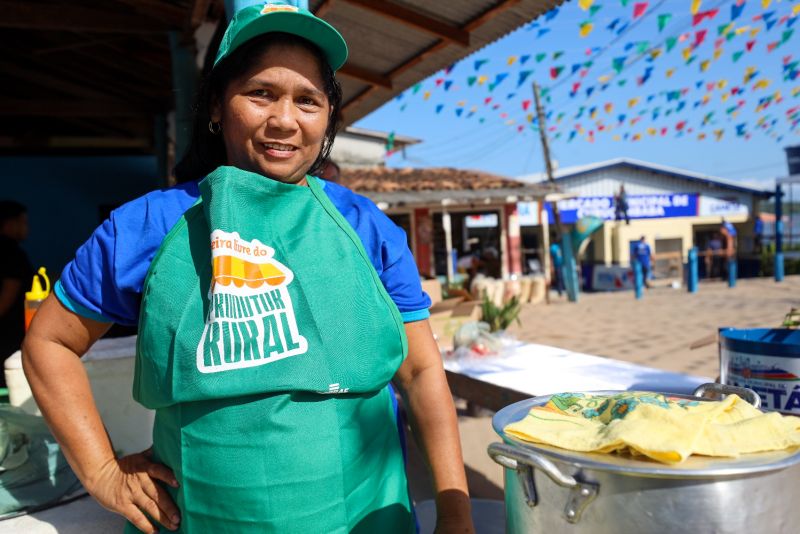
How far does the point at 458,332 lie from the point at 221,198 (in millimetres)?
2455

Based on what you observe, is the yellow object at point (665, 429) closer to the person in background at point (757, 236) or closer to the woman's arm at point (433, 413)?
the woman's arm at point (433, 413)

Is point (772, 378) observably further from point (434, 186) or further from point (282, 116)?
point (434, 186)

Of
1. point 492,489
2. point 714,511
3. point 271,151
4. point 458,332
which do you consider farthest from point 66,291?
point 492,489

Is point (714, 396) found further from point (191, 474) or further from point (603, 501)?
point (191, 474)

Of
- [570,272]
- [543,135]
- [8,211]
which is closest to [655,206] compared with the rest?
[543,135]

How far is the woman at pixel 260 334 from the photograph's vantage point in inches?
38.9

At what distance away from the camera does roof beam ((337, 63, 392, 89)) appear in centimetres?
429

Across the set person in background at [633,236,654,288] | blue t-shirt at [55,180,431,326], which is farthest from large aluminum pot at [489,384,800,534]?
person in background at [633,236,654,288]

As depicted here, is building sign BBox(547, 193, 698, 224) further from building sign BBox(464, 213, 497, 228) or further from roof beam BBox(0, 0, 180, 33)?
roof beam BBox(0, 0, 180, 33)

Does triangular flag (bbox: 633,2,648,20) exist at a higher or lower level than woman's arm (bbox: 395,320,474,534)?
higher

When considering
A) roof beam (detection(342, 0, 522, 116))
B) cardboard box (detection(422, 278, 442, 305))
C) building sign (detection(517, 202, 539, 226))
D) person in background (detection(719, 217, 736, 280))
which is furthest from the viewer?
building sign (detection(517, 202, 539, 226))

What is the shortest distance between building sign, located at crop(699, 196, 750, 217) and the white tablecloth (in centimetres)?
2294

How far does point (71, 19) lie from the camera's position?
160 inches

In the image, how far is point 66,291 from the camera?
1.08 m
